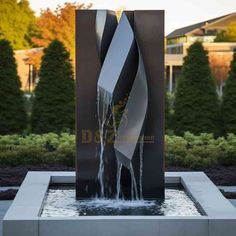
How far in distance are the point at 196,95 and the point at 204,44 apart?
29674 mm

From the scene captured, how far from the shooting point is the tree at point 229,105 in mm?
17078

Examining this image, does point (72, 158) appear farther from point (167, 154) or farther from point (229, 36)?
point (229, 36)

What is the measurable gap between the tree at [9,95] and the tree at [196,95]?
4048 millimetres

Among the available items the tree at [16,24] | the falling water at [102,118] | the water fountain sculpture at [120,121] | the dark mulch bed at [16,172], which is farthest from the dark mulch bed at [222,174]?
the tree at [16,24]

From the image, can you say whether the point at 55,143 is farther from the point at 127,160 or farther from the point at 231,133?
the point at 127,160

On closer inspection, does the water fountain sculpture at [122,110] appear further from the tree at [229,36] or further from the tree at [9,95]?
the tree at [229,36]

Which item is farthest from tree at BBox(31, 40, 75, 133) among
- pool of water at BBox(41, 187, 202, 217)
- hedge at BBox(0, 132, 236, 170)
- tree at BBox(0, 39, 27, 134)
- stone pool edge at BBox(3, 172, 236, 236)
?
stone pool edge at BBox(3, 172, 236, 236)

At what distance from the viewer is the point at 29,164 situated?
45.0 feet

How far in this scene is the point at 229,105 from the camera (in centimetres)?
1719

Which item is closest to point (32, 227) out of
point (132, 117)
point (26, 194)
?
point (26, 194)

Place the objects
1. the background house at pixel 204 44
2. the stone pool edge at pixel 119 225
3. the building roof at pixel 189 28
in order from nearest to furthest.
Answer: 1. the stone pool edge at pixel 119 225
2. the background house at pixel 204 44
3. the building roof at pixel 189 28

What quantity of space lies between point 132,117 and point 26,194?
1648 mm

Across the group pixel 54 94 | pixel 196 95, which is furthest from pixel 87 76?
pixel 196 95

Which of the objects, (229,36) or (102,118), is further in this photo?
(229,36)
